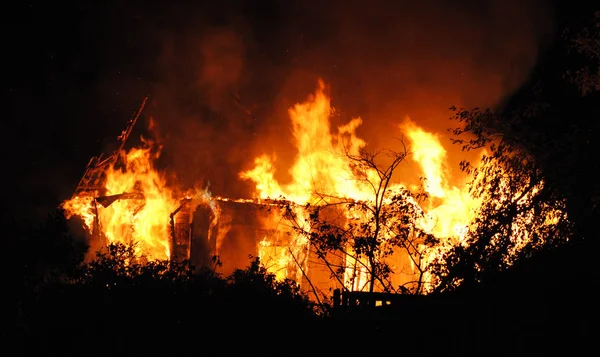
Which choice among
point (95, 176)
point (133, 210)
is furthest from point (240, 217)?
point (95, 176)

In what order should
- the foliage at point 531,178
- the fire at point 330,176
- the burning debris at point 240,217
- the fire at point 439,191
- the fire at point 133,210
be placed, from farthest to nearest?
the fire at point 133,210
the fire at point 330,176
the fire at point 439,191
the burning debris at point 240,217
the foliage at point 531,178

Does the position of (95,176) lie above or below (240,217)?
above

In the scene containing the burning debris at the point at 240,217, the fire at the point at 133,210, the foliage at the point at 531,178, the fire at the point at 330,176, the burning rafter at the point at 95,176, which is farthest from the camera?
the burning rafter at the point at 95,176

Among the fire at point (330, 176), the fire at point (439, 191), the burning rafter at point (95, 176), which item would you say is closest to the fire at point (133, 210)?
the burning rafter at point (95, 176)

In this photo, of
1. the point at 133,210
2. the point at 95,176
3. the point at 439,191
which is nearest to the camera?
the point at 439,191

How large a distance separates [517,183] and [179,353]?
803cm

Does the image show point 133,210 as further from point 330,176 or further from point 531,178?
point 531,178

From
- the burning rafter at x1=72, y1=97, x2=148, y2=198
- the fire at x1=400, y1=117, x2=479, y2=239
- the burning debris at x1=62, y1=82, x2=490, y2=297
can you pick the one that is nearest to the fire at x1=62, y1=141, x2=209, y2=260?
the burning debris at x1=62, y1=82, x2=490, y2=297

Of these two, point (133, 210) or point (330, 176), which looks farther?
point (330, 176)

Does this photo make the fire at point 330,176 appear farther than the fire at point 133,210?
No

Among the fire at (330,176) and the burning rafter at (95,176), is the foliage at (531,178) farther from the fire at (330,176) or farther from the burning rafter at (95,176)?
the burning rafter at (95,176)

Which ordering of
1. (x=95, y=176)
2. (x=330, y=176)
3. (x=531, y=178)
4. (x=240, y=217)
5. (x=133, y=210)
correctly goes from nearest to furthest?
(x=531, y=178), (x=240, y=217), (x=133, y=210), (x=95, y=176), (x=330, y=176)

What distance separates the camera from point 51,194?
25266 millimetres

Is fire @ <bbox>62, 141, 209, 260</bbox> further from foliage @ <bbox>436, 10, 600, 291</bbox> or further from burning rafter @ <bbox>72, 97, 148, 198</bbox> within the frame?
foliage @ <bbox>436, 10, 600, 291</bbox>
